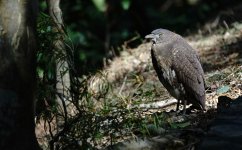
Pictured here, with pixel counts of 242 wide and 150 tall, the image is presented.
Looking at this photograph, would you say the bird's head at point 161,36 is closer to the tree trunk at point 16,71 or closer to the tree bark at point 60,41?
the tree bark at point 60,41

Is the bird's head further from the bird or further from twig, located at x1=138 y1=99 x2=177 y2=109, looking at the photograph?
twig, located at x1=138 y1=99 x2=177 y2=109

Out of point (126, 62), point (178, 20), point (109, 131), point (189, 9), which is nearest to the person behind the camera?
point (109, 131)

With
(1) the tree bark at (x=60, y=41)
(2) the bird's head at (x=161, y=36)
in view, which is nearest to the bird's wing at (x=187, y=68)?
(2) the bird's head at (x=161, y=36)

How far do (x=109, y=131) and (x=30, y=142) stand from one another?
0.87m

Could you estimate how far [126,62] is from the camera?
10953mm

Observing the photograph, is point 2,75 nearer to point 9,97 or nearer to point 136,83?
point 9,97

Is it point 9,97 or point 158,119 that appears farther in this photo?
point 158,119

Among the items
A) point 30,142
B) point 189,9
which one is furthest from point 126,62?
point 189,9

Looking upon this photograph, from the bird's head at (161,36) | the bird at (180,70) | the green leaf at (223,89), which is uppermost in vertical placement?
the bird's head at (161,36)

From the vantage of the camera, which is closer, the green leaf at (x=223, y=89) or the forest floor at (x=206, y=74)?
the forest floor at (x=206, y=74)

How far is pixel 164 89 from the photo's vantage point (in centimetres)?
844

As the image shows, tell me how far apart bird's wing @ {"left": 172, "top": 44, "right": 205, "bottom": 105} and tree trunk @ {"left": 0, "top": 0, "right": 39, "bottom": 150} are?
6.95ft

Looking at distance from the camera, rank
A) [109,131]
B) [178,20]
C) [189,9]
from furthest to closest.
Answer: [189,9], [178,20], [109,131]

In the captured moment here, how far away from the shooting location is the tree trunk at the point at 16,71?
4.91 meters
